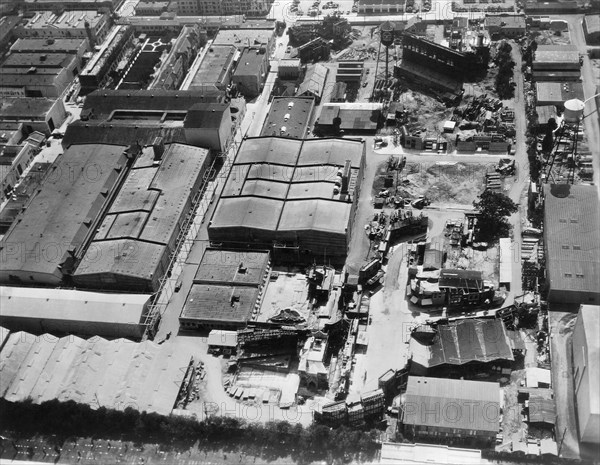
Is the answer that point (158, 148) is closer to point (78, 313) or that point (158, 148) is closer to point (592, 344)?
point (78, 313)

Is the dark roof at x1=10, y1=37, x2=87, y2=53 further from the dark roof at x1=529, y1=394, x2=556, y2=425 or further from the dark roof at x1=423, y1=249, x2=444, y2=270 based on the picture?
the dark roof at x1=529, y1=394, x2=556, y2=425

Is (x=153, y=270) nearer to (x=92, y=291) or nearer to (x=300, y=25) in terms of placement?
(x=92, y=291)

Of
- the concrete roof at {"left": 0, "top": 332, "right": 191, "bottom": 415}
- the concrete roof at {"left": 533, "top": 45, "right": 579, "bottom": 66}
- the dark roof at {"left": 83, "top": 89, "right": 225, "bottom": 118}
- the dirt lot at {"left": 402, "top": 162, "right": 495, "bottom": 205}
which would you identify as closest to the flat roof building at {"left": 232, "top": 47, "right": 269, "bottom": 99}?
the dark roof at {"left": 83, "top": 89, "right": 225, "bottom": 118}

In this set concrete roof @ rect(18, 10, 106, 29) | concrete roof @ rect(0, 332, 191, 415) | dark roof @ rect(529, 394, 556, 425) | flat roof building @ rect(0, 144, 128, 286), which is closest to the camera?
dark roof @ rect(529, 394, 556, 425)

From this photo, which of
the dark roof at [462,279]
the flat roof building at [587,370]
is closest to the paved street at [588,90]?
the dark roof at [462,279]

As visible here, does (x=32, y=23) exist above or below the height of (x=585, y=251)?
above

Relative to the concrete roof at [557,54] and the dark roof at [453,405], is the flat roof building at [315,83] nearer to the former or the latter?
the concrete roof at [557,54]

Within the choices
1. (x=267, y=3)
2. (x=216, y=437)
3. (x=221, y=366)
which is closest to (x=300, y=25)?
(x=267, y=3)
